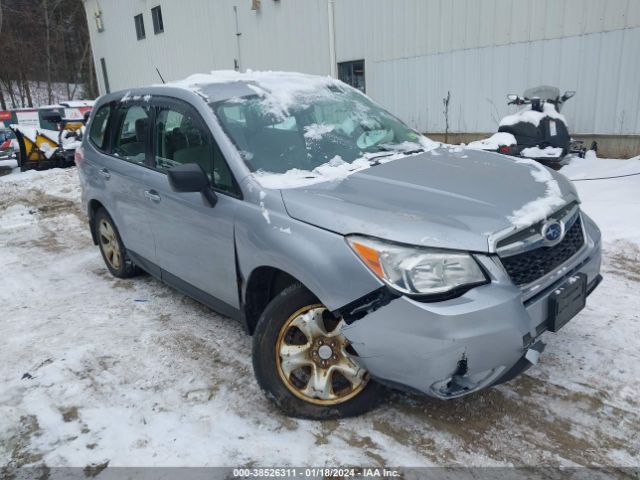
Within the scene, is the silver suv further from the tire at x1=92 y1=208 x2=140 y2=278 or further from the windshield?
the tire at x1=92 y1=208 x2=140 y2=278

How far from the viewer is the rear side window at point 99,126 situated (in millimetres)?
4793

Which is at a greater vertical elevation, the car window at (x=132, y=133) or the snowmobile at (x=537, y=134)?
the car window at (x=132, y=133)

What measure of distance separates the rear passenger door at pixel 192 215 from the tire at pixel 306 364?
0.56 metres

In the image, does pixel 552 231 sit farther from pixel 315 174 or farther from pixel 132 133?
pixel 132 133

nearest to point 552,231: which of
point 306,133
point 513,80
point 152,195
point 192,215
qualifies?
point 306,133

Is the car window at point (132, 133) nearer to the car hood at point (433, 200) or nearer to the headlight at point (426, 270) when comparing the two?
the car hood at point (433, 200)

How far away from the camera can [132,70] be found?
24125mm

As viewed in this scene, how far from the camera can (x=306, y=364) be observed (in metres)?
2.77

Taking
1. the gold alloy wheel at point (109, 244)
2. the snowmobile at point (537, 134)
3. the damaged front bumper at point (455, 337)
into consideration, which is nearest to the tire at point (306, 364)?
the damaged front bumper at point (455, 337)

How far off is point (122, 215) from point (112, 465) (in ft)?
8.01

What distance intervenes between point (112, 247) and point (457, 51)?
26.8 ft

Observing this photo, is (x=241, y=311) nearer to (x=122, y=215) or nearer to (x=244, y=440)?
(x=244, y=440)

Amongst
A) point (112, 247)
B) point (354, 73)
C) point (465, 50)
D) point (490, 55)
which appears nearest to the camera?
point (112, 247)

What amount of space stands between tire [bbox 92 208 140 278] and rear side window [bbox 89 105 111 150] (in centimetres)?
65
